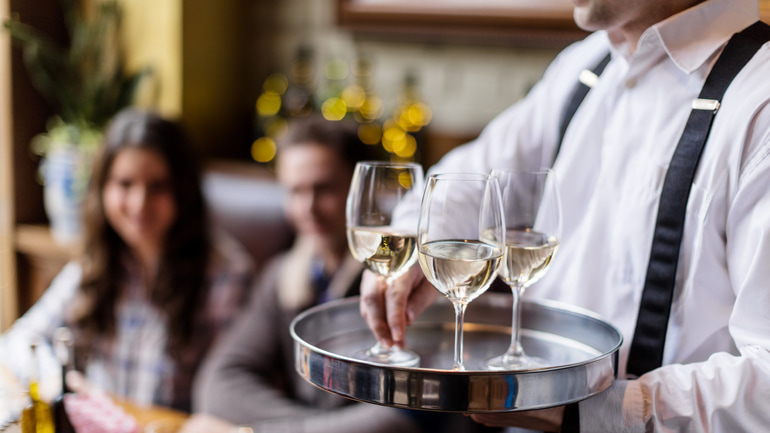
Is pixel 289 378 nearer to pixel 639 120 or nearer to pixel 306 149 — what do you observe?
pixel 306 149

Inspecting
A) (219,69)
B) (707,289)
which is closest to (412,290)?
(707,289)

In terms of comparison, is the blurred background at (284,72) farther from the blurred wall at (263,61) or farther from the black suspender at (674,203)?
the black suspender at (674,203)

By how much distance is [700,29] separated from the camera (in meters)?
0.92

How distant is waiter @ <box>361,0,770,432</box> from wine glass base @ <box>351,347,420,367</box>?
2 cm

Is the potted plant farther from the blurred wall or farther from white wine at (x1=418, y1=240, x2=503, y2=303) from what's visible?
white wine at (x1=418, y1=240, x2=503, y2=303)

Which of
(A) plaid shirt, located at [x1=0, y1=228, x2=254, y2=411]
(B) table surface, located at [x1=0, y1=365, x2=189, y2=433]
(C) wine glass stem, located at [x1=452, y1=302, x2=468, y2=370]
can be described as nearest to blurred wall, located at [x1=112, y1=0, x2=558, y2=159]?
(A) plaid shirt, located at [x1=0, y1=228, x2=254, y2=411]

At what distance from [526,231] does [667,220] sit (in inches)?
7.6

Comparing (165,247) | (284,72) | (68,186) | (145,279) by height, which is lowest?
(145,279)

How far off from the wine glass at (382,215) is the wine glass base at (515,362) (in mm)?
93

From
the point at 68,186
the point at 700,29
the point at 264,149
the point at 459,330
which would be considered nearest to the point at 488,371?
the point at 459,330

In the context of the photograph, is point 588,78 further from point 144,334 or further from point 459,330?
point 144,334

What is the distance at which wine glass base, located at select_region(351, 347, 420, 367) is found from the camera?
83 cm

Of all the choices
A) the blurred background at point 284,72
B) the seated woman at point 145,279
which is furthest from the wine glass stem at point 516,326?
the blurred background at point 284,72

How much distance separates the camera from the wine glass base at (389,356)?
0.83 metres
